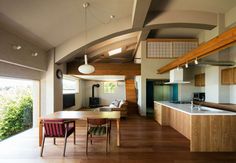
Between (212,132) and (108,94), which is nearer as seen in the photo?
(212,132)

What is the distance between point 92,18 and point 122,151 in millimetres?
3485

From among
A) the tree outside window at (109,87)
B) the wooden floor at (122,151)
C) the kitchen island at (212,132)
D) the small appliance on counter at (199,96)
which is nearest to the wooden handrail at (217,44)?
the kitchen island at (212,132)

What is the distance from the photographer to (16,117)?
542cm

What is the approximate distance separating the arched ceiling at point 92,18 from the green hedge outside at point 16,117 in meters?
1.89

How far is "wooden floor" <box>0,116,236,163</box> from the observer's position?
10.4 ft

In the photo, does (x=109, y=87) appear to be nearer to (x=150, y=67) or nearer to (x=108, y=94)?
(x=108, y=94)

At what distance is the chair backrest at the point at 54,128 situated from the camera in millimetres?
3342

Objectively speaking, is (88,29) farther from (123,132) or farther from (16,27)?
(123,132)

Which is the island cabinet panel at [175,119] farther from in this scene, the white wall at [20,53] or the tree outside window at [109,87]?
the tree outside window at [109,87]

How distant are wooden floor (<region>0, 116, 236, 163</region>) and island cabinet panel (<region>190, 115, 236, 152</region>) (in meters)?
0.17

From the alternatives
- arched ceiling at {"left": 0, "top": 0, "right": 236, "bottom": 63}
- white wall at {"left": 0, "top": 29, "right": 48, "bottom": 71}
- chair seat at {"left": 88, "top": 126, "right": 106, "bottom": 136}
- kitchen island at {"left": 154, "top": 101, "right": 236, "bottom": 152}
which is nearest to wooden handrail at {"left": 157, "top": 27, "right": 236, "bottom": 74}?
kitchen island at {"left": 154, "top": 101, "right": 236, "bottom": 152}

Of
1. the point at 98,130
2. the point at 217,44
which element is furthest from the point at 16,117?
the point at 217,44

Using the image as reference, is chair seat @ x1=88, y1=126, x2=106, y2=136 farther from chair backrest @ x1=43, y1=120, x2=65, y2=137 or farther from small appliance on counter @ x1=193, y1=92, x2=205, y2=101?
small appliance on counter @ x1=193, y1=92, x2=205, y2=101

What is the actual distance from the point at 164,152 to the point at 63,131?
2112 mm
